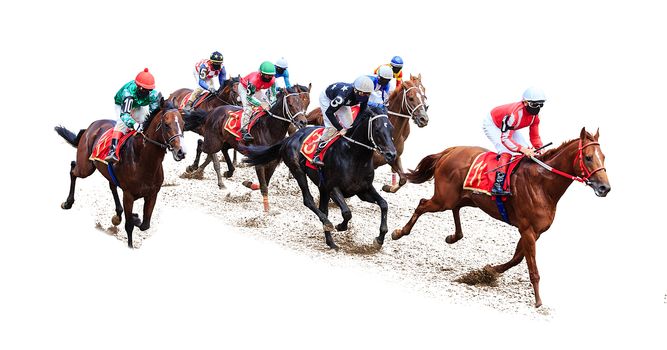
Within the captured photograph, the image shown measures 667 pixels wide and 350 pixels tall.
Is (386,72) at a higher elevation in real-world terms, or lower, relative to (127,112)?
higher

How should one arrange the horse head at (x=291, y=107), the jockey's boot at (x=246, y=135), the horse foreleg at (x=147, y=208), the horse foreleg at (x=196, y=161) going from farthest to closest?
1. the horse foreleg at (x=196, y=161)
2. the jockey's boot at (x=246, y=135)
3. the horse head at (x=291, y=107)
4. the horse foreleg at (x=147, y=208)

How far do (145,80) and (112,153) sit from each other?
4.05 feet

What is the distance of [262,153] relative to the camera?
52.1 feet

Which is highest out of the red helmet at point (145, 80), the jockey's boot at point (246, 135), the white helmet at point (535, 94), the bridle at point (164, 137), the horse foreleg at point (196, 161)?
the white helmet at point (535, 94)

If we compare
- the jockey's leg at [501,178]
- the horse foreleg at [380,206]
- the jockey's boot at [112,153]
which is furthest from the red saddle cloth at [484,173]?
the jockey's boot at [112,153]

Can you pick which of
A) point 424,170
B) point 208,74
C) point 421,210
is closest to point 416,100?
point 424,170

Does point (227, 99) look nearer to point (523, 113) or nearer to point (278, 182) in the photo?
point (278, 182)

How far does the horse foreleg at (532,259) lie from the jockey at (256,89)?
6507 millimetres

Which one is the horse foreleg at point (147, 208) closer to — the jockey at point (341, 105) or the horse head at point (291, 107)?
the jockey at point (341, 105)

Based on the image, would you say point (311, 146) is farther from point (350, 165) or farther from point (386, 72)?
point (386, 72)

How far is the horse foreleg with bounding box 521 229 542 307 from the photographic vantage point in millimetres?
12328

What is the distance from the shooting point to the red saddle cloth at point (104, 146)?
1396 centimetres

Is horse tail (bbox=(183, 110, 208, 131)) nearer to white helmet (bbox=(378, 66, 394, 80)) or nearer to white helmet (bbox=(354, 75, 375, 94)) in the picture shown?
white helmet (bbox=(378, 66, 394, 80))

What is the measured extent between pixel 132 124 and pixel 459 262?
552 cm
